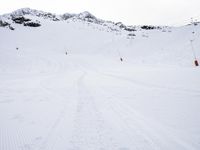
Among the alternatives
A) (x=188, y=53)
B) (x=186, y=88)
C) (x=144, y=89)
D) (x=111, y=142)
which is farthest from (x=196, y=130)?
(x=188, y=53)

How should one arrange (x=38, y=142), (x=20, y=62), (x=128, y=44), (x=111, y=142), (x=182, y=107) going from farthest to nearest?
1. (x=128, y=44)
2. (x=20, y=62)
3. (x=182, y=107)
4. (x=38, y=142)
5. (x=111, y=142)

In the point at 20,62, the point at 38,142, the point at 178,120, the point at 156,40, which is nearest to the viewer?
the point at 38,142

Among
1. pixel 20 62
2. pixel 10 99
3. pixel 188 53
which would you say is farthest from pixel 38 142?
pixel 20 62

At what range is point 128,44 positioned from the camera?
129 ft

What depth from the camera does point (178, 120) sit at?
467 cm

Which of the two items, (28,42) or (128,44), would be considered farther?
(28,42)

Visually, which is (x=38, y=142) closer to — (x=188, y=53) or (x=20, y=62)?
(x=188, y=53)

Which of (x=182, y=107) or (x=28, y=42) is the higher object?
(x=28, y=42)

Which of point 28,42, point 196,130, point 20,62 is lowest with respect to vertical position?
point 196,130

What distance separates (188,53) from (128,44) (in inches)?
753

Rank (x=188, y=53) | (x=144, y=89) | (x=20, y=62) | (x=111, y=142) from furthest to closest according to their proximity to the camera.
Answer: (x=20, y=62)
(x=188, y=53)
(x=144, y=89)
(x=111, y=142)

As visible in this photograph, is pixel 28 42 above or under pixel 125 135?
above

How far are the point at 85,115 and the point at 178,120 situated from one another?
2311 millimetres

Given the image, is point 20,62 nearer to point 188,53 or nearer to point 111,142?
point 188,53
